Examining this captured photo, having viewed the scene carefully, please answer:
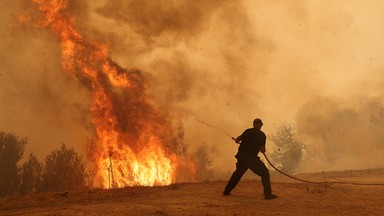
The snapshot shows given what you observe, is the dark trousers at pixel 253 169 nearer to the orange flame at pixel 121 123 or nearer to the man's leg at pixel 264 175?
the man's leg at pixel 264 175

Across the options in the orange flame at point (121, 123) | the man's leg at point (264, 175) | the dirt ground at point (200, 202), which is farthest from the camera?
the orange flame at point (121, 123)

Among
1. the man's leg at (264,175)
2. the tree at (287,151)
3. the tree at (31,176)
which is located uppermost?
the tree at (287,151)

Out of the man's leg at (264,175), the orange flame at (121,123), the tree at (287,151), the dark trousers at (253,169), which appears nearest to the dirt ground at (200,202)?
the man's leg at (264,175)

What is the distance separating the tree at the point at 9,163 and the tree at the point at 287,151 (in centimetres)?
4646

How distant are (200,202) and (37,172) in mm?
20519

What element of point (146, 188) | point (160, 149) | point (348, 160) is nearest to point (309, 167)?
point (348, 160)

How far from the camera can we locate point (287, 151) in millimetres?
65000

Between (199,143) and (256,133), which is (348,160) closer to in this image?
(199,143)

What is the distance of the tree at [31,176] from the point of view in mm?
24578

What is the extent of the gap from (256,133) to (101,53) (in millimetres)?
16451

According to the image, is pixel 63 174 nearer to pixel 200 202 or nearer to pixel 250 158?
pixel 200 202

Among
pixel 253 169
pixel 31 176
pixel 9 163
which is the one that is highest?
pixel 9 163

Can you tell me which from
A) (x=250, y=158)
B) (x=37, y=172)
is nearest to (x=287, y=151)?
(x=37, y=172)

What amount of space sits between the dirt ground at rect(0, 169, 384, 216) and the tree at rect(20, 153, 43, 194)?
15488 millimetres
